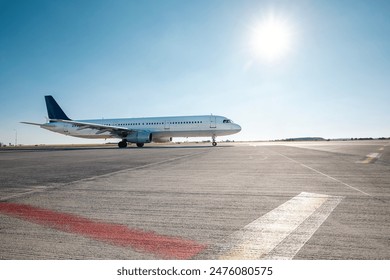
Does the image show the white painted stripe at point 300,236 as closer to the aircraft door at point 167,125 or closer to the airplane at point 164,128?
the airplane at point 164,128

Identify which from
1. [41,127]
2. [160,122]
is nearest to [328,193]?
[160,122]

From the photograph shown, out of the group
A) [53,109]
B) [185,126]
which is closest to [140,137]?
[185,126]

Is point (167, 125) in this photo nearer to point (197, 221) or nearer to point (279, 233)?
point (197, 221)

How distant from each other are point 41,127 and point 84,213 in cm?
4631

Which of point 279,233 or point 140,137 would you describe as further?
point 140,137

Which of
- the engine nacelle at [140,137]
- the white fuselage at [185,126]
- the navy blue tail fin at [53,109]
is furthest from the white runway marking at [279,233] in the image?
the navy blue tail fin at [53,109]

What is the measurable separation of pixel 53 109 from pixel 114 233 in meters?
49.2

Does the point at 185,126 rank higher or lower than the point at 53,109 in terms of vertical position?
lower

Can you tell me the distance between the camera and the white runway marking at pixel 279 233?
2711 mm

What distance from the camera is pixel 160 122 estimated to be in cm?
3803

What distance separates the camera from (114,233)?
10.8 ft

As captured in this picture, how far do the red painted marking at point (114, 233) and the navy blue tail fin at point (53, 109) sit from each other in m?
46.5
